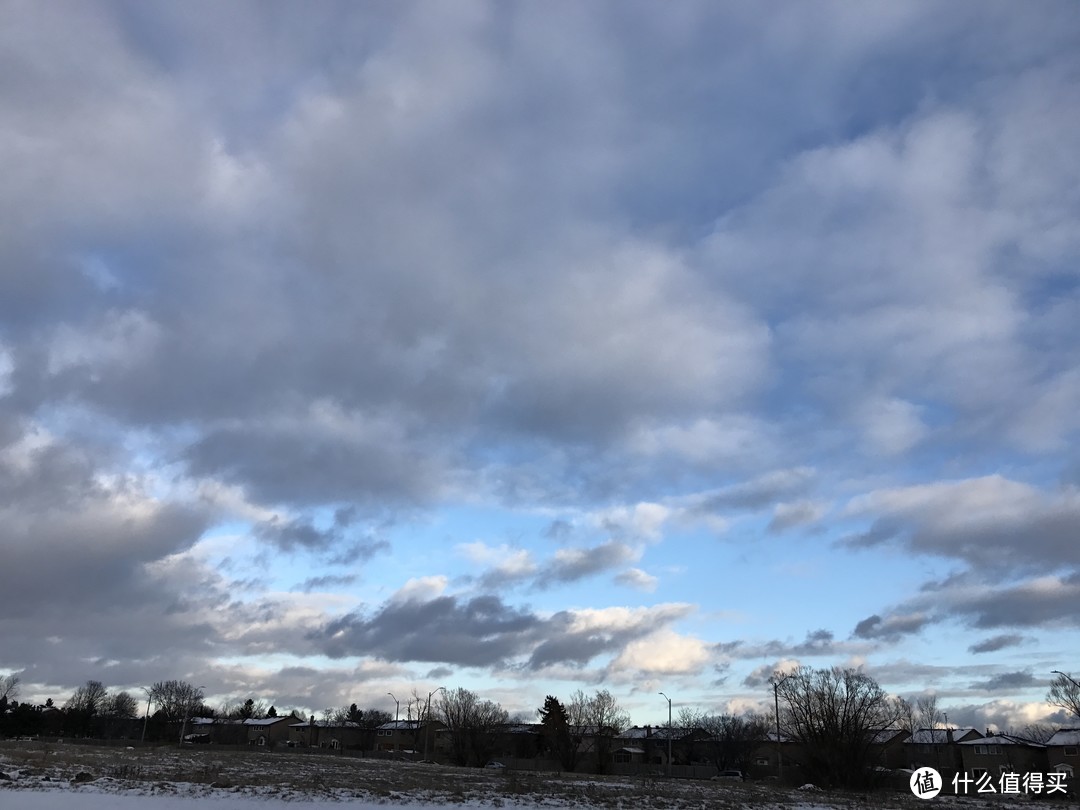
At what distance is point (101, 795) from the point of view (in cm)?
2992

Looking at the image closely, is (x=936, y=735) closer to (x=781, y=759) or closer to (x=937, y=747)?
(x=937, y=747)

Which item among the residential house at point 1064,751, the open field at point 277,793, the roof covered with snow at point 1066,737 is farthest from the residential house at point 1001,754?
the open field at point 277,793

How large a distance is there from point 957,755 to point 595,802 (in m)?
116

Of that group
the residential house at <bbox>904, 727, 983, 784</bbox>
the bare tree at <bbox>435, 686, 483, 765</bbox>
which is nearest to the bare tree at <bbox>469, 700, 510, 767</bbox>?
the bare tree at <bbox>435, 686, 483, 765</bbox>

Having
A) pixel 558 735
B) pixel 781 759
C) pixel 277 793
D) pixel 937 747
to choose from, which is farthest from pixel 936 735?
pixel 277 793

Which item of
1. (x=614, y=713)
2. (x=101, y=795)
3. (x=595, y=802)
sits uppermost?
(x=101, y=795)

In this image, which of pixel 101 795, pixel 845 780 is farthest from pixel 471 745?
pixel 101 795

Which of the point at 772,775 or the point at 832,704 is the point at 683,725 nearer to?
the point at 772,775

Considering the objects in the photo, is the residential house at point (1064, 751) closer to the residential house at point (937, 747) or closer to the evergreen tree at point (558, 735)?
the residential house at point (937, 747)

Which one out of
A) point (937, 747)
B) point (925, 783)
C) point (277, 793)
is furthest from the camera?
point (937, 747)

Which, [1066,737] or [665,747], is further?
[665,747]

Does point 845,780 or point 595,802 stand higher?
point 595,802

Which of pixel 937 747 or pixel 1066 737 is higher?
pixel 1066 737

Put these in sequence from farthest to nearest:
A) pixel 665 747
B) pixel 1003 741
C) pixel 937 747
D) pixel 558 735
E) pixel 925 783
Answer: pixel 665 747 < pixel 937 747 < pixel 1003 741 < pixel 558 735 < pixel 925 783
